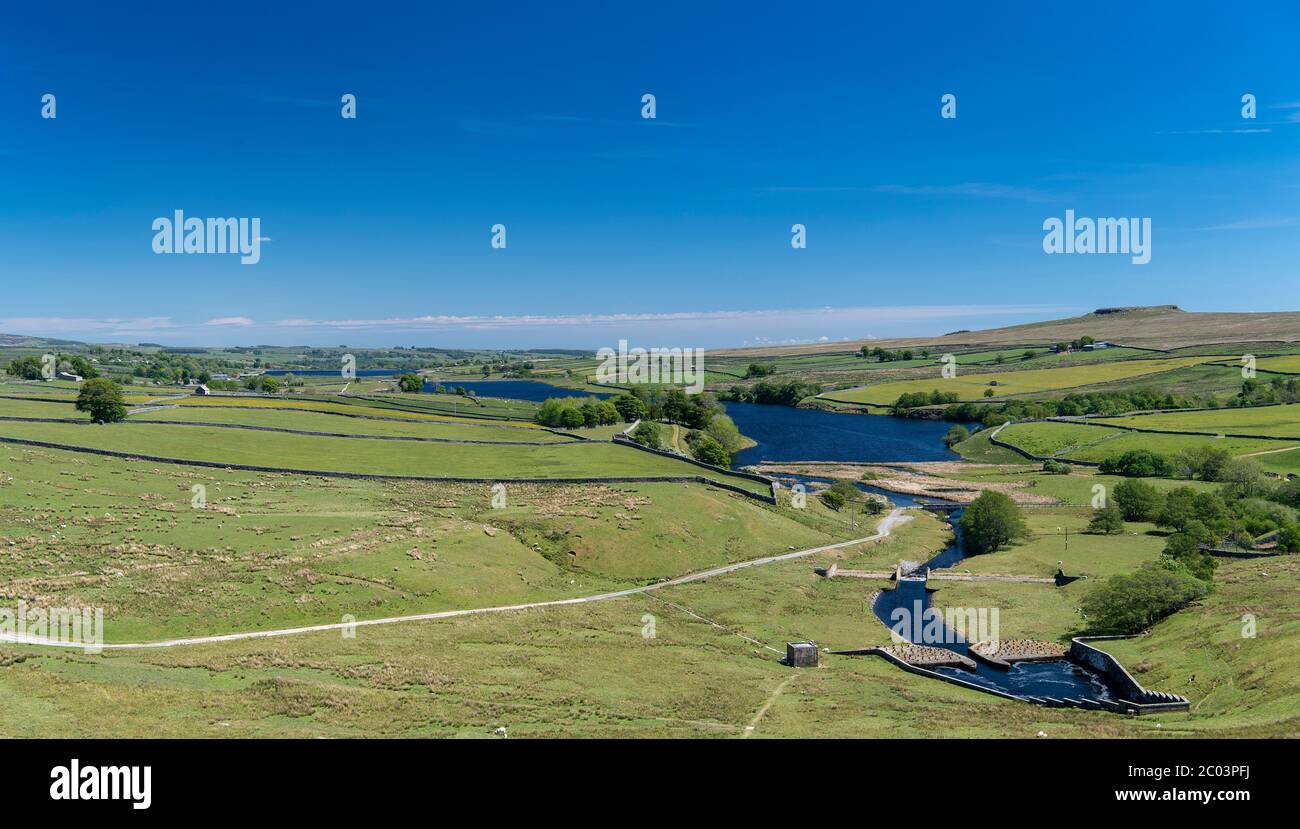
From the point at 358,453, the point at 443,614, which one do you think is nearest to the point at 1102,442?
the point at 358,453

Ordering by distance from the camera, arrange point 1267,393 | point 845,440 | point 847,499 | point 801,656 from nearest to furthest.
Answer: point 801,656 → point 847,499 → point 1267,393 → point 845,440

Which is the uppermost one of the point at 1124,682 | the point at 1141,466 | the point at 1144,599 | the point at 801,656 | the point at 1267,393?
the point at 1267,393

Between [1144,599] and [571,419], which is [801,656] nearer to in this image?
[1144,599]

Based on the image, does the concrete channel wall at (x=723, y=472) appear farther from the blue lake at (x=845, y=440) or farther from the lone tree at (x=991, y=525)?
the blue lake at (x=845, y=440)

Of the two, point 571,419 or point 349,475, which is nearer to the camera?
point 349,475

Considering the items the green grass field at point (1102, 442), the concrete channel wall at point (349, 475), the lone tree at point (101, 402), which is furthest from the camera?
the green grass field at point (1102, 442)

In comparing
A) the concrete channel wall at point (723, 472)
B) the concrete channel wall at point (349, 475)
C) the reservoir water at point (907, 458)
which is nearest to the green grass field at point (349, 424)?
the concrete channel wall at point (723, 472)

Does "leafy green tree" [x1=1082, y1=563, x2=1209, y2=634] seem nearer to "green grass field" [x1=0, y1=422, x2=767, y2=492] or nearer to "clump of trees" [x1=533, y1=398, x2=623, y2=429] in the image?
"green grass field" [x1=0, y1=422, x2=767, y2=492]
